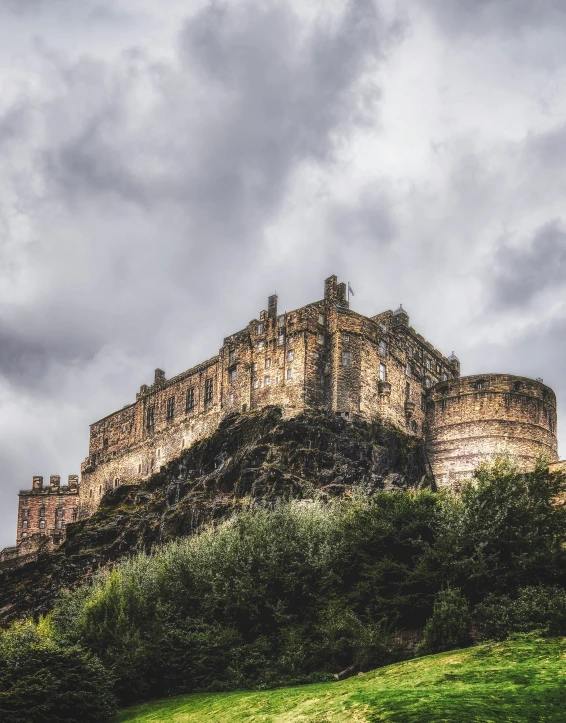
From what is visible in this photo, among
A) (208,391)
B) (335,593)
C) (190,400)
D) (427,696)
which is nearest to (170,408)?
(190,400)

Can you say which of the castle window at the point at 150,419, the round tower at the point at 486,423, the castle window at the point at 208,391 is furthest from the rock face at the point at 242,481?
the castle window at the point at 150,419

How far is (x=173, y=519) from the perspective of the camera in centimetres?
6788

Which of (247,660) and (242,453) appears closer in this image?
(247,660)

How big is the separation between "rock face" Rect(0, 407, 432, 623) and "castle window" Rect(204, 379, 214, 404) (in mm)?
7521

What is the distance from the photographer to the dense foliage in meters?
38.0

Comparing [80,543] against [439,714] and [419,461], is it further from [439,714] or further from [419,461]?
[439,714]

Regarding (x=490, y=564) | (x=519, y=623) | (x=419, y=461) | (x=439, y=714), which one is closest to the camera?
(x=439, y=714)

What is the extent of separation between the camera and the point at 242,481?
219ft

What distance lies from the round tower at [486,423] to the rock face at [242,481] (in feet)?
11.5

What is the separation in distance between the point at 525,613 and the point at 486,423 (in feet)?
140

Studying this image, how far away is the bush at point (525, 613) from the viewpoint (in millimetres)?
33406

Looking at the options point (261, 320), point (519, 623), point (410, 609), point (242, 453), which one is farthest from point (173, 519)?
point (519, 623)

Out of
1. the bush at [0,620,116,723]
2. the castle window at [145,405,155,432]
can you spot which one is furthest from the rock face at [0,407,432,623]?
the bush at [0,620,116,723]

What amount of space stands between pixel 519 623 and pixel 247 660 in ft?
39.7
